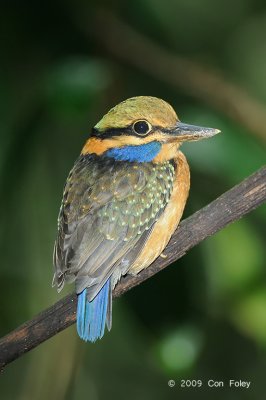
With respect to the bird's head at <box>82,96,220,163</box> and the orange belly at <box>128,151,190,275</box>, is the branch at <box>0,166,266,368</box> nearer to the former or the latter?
the orange belly at <box>128,151,190,275</box>

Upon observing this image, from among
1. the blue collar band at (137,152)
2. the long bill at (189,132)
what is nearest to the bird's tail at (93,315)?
the blue collar band at (137,152)

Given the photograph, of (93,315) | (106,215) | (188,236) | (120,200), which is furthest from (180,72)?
(93,315)

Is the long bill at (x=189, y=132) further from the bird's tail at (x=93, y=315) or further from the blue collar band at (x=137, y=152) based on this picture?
the bird's tail at (x=93, y=315)

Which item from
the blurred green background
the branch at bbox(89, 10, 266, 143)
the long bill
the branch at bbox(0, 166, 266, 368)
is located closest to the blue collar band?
the long bill

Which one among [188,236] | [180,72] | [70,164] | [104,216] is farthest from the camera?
[70,164]

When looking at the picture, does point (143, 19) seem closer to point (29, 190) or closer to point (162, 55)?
point (162, 55)

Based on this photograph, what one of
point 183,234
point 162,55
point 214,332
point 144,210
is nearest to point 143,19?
point 162,55

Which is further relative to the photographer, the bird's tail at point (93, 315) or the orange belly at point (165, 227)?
the orange belly at point (165, 227)

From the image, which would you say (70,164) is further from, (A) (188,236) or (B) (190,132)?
(A) (188,236)
